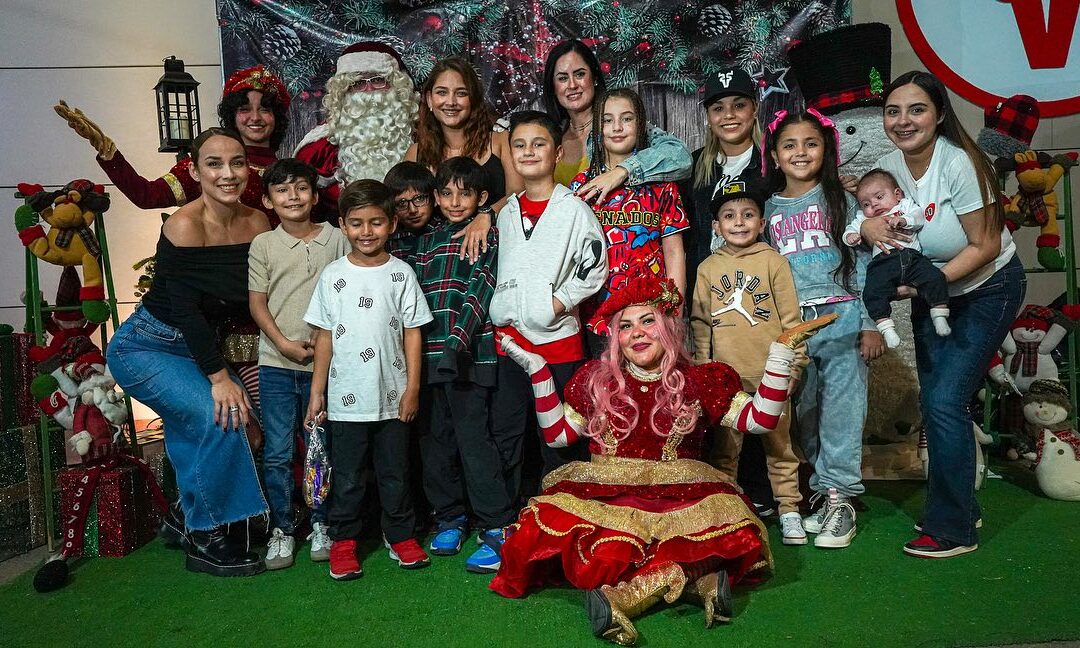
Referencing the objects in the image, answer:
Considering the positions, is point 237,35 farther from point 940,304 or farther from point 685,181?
point 940,304

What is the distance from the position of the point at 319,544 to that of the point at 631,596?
1.50 meters

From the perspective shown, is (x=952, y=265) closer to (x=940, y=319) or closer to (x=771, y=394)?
(x=940, y=319)

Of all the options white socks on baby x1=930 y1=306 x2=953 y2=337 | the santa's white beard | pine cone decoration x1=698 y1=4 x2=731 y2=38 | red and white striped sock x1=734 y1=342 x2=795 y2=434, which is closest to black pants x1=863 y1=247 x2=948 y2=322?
white socks on baby x1=930 y1=306 x2=953 y2=337

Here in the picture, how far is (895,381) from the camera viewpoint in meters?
4.57

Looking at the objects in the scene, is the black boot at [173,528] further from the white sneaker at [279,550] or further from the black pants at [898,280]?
the black pants at [898,280]

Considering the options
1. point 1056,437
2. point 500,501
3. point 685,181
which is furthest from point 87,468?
point 1056,437

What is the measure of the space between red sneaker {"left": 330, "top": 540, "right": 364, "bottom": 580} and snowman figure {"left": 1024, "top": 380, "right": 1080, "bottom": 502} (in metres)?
3.34

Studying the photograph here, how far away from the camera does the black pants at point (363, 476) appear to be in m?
3.43

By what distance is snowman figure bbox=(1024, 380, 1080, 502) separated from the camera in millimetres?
4016

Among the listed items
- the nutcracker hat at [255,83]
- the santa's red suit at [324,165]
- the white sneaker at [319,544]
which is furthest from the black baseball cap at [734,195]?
the nutcracker hat at [255,83]

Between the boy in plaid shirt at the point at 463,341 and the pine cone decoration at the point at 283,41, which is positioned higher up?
the pine cone decoration at the point at 283,41

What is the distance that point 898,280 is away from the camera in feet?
10.5

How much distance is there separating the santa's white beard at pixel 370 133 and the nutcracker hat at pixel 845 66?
225 centimetres

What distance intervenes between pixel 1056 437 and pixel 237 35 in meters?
5.29
